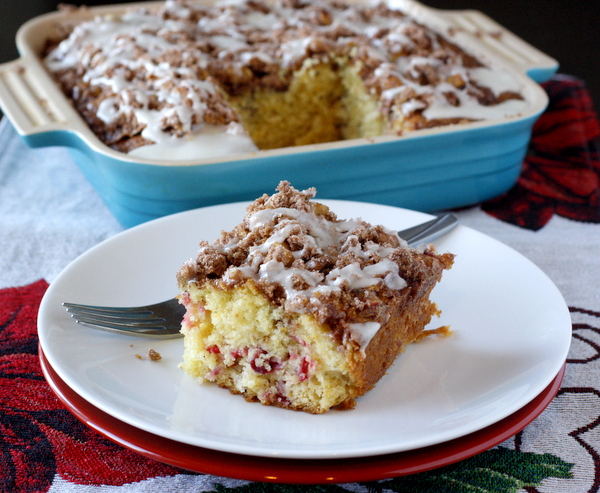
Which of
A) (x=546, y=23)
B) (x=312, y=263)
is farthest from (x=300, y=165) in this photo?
(x=546, y=23)

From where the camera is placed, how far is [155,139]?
2.28 metres

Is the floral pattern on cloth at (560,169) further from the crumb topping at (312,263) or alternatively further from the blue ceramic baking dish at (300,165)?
the crumb topping at (312,263)

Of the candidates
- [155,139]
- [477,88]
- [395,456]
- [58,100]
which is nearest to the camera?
[395,456]

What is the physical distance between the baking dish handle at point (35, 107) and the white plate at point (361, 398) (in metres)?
0.62

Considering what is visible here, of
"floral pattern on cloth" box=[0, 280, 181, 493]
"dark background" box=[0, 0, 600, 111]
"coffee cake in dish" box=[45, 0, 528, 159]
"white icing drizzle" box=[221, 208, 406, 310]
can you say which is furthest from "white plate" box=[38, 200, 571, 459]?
"dark background" box=[0, 0, 600, 111]

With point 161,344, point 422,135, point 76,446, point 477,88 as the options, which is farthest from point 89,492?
point 477,88

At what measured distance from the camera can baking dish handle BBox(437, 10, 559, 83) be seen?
2951mm

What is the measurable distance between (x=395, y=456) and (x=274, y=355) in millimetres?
345

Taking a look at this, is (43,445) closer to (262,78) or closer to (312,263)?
(312,263)

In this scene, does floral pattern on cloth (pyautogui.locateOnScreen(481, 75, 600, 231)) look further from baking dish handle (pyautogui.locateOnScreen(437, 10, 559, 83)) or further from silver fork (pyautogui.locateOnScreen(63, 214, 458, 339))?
silver fork (pyautogui.locateOnScreen(63, 214, 458, 339))

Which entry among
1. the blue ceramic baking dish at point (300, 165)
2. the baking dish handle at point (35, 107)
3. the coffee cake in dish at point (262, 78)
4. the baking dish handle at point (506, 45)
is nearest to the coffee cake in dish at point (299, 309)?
the blue ceramic baking dish at point (300, 165)

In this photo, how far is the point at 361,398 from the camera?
1.45 m

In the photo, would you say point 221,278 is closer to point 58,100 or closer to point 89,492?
point 89,492

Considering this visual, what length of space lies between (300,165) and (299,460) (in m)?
1.18
